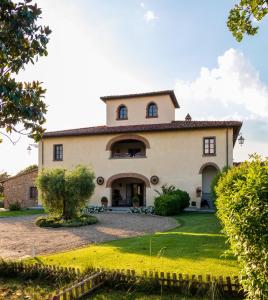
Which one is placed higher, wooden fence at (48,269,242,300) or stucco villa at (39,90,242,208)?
stucco villa at (39,90,242,208)

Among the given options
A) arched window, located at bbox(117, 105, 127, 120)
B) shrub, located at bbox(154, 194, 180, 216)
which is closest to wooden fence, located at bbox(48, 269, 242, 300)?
shrub, located at bbox(154, 194, 180, 216)

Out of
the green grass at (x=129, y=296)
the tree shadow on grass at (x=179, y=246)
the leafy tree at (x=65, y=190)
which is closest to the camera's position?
the green grass at (x=129, y=296)

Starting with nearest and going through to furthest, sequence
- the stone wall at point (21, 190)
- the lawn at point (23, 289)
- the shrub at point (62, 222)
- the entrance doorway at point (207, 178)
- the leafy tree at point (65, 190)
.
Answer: the lawn at point (23, 289) < the shrub at point (62, 222) < the leafy tree at point (65, 190) < the entrance doorway at point (207, 178) < the stone wall at point (21, 190)

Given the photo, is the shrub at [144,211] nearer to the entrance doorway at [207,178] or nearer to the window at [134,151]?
the entrance doorway at [207,178]

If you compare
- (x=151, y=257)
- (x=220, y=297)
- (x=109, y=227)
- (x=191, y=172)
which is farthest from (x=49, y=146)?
(x=220, y=297)

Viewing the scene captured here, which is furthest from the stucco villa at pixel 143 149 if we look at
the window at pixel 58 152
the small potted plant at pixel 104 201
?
the small potted plant at pixel 104 201

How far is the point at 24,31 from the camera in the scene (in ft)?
20.6

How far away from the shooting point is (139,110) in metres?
29.7

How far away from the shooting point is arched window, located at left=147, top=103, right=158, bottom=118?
29.3m

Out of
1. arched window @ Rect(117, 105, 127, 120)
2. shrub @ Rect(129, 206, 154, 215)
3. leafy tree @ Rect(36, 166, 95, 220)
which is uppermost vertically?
arched window @ Rect(117, 105, 127, 120)

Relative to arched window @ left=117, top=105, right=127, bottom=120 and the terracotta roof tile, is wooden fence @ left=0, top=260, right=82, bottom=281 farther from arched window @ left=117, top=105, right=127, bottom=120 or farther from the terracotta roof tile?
arched window @ left=117, top=105, right=127, bottom=120

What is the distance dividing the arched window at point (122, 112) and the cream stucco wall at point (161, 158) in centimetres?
240

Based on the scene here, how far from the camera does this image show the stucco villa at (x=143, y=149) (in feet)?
85.6

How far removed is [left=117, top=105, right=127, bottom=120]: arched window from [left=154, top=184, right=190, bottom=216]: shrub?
9069mm
